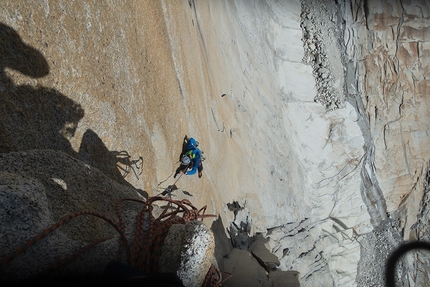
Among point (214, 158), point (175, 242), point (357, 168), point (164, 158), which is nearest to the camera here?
point (175, 242)

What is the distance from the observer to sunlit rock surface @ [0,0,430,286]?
252 cm

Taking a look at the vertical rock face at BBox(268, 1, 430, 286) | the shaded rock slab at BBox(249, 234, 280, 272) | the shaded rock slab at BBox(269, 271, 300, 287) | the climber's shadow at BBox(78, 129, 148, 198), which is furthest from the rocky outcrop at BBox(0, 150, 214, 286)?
the vertical rock face at BBox(268, 1, 430, 286)

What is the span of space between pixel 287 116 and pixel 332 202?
8.30 feet

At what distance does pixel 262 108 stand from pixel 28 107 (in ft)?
18.3

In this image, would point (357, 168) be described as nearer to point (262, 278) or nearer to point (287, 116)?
point (287, 116)

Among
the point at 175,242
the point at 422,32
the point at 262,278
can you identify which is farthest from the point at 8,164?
the point at 422,32

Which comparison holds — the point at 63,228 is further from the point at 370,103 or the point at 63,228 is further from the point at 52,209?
the point at 370,103

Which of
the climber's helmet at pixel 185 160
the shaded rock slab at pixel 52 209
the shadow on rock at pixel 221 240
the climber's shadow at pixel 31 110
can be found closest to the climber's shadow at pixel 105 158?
the climber's shadow at pixel 31 110

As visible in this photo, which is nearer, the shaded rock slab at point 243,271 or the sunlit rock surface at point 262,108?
the sunlit rock surface at point 262,108

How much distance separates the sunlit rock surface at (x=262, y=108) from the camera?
2520mm

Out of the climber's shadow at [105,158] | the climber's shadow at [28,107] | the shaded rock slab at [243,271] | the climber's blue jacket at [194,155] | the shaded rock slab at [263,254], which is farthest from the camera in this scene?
the shaded rock slab at [263,254]

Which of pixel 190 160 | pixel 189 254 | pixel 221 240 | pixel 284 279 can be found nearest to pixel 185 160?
pixel 190 160

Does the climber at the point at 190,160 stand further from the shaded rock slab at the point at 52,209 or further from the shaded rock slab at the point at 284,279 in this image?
the shaded rock slab at the point at 52,209

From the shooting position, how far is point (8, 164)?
5.60ft
